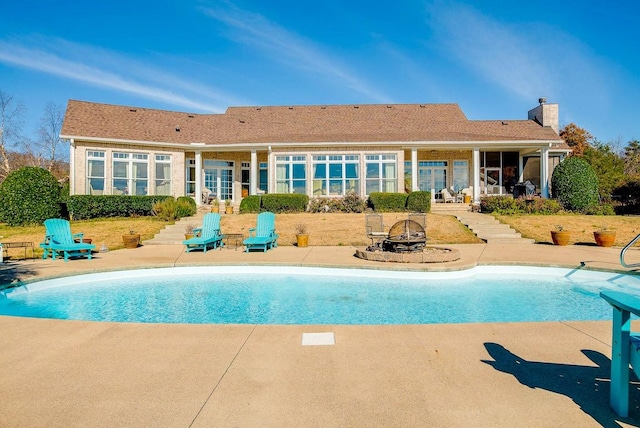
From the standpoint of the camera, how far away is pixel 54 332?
16.0 ft

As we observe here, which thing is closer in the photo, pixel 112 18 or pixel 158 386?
pixel 158 386

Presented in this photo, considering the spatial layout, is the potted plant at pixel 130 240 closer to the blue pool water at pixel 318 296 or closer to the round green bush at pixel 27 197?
the blue pool water at pixel 318 296

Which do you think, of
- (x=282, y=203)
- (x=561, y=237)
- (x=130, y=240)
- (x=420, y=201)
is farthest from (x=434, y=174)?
(x=130, y=240)

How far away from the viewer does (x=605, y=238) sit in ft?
44.1

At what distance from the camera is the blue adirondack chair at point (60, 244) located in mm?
11320

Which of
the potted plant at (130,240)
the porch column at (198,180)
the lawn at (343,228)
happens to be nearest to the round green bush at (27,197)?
the lawn at (343,228)

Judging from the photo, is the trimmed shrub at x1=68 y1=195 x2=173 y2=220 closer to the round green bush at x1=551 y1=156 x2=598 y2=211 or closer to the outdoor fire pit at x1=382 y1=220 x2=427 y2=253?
the outdoor fire pit at x1=382 y1=220 x2=427 y2=253

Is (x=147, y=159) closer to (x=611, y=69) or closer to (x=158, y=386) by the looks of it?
(x=158, y=386)

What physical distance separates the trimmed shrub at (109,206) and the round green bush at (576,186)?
69.0 feet

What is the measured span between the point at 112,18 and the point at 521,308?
67.9 feet

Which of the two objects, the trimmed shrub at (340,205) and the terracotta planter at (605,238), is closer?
the terracotta planter at (605,238)

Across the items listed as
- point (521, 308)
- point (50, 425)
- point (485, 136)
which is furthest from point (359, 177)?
point (50, 425)

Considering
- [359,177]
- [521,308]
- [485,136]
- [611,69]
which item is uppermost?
[611,69]

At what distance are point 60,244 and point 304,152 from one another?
13406 millimetres
